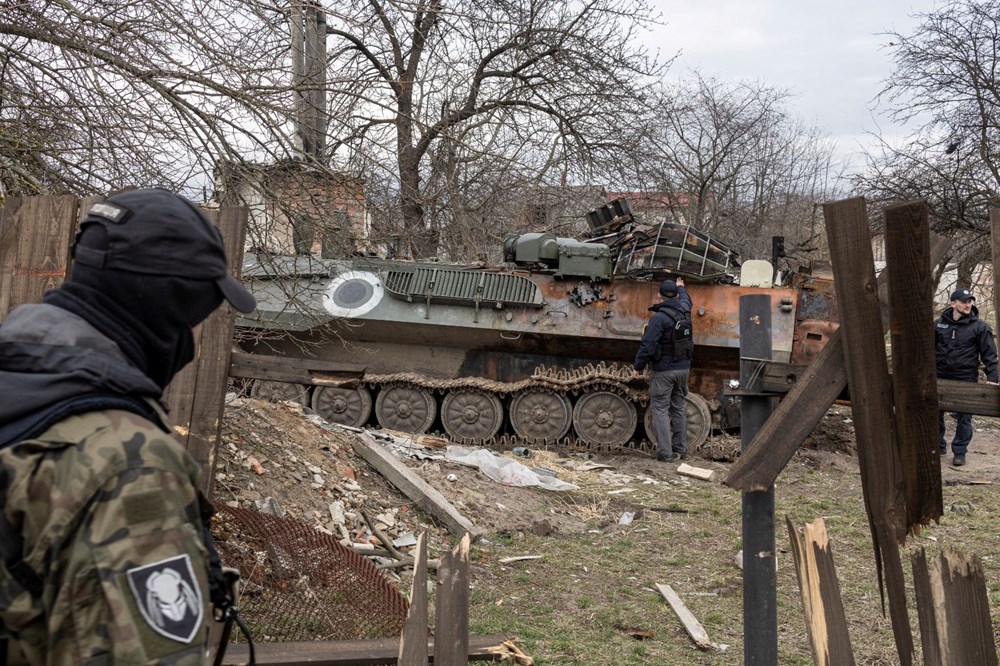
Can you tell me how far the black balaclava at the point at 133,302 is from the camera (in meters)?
1.66

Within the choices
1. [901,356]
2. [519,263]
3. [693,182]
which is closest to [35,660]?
[901,356]

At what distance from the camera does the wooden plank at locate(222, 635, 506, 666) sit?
3043 millimetres

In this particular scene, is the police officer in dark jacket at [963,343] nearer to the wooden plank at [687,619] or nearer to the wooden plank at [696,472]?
the wooden plank at [696,472]

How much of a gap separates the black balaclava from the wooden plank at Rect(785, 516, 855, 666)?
182 cm

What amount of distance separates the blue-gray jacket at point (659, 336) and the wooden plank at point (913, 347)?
870 cm

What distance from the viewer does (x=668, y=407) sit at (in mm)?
11523

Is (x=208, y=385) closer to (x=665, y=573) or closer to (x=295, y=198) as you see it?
(x=295, y=198)

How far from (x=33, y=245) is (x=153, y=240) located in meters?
2.55

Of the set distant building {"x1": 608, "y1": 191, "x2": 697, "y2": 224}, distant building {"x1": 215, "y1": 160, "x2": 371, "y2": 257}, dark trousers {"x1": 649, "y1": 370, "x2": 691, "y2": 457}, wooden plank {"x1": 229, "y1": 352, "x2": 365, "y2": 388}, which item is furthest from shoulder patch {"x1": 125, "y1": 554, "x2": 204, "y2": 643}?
distant building {"x1": 608, "y1": 191, "x2": 697, "y2": 224}

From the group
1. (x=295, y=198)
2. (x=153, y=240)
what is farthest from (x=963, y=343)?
(x=153, y=240)

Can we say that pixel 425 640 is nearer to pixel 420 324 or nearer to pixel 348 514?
pixel 348 514

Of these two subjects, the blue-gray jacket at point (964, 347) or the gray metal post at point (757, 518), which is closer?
the gray metal post at point (757, 518)

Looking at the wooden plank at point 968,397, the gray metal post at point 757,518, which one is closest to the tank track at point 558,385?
the gray metal post at point 757,518

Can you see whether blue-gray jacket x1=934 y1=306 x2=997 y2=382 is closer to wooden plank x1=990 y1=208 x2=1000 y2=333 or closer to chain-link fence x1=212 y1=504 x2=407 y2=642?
chain-link fence x1=212 y1=504 x2=407 y2=642
